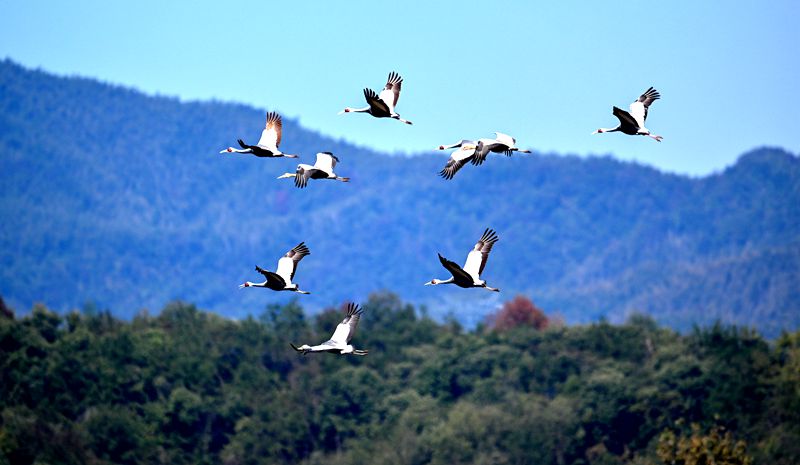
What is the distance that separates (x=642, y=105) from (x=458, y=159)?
3.58m

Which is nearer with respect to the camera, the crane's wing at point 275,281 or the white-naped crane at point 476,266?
the crane's wing at point 275,281

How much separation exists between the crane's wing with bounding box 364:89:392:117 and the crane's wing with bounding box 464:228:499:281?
3.06 meters

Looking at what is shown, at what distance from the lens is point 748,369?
83875 millimetres

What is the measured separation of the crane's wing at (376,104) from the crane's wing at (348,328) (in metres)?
3.64

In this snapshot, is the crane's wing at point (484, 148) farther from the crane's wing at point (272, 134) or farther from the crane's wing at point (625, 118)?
the crane's wing at point (272, 134)

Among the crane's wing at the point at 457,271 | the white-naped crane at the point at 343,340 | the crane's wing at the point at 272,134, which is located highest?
the crane's wing at the point at 272,134

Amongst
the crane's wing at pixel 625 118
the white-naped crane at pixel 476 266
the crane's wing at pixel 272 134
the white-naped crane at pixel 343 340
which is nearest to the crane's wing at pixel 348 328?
the white-naped crane at pixel 343 340

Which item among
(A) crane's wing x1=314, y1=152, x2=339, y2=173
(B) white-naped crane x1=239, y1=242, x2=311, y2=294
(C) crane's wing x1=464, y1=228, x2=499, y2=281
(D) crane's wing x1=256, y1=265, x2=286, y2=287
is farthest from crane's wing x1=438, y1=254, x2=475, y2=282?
(A) crane's wing x1=314, y1=152, x2=339, y2=173

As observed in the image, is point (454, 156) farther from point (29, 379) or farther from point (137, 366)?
point (137, 366)

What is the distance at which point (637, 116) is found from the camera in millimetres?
32281

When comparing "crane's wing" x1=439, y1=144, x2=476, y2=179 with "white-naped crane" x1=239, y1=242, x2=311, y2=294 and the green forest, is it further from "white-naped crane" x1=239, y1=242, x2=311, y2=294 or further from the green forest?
the green forest

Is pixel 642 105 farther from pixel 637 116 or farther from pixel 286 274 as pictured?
pixel 286 274

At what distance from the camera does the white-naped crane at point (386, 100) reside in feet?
105

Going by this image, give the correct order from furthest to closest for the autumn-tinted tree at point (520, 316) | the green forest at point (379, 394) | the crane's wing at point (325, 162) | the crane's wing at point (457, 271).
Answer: the autumn-tinted tree at point (520, 316)
the green forest at point (379, 394)
the crane's wing at point (325, 162)
the crane's wing at point (457, 271)
